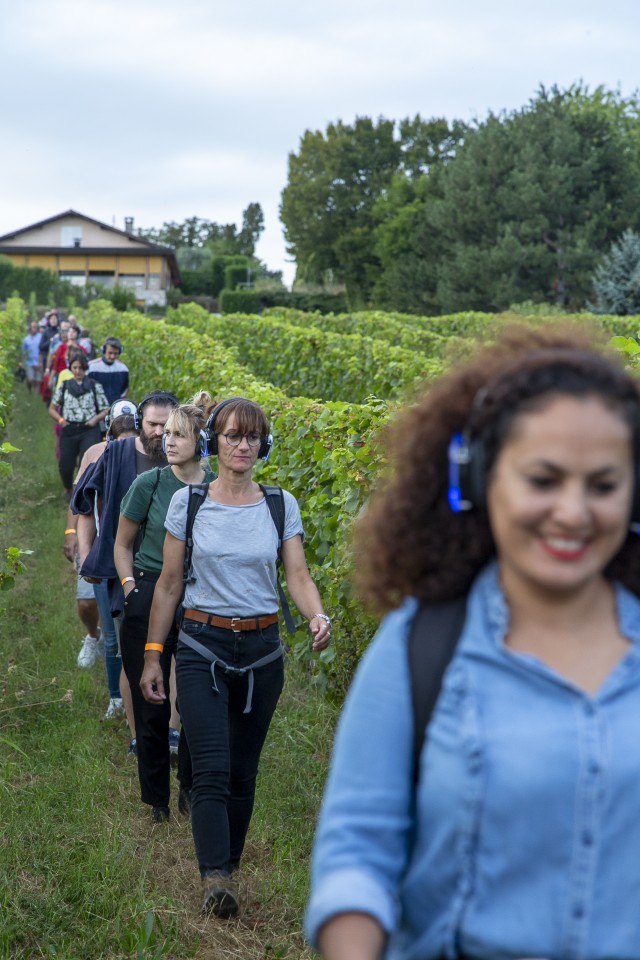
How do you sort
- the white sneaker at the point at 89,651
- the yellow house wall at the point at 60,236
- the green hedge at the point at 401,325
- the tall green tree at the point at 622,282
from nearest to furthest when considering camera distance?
the white sneaker at the point at 89,651 < the green hedge at the point at 401,325 < the tall green tree at the point at 622,282 < the yellow house wall at the point at 60,236

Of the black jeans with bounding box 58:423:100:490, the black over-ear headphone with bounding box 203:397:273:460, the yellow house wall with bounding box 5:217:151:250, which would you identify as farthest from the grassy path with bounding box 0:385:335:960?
the yellow house wall with bounding box 5:217:151:250

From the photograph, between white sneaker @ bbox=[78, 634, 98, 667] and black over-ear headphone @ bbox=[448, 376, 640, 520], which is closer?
black over-ear headphone @ bbox=[448, 376, 640, 520]

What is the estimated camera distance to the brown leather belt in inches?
191

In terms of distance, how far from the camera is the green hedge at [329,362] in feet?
41.3

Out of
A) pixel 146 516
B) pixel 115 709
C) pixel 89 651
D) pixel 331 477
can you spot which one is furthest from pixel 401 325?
pixel 146 516

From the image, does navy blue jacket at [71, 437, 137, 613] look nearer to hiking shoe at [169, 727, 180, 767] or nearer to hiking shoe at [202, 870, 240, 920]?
hiking shoe at [169, 727, 180, 767]

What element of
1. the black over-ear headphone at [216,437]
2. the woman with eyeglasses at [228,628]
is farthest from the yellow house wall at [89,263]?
the woman with eyeglasses at [228,628]

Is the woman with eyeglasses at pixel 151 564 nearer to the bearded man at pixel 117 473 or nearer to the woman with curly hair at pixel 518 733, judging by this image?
the bearded man at pixel 117 473

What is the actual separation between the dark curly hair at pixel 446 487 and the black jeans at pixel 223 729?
266 cm

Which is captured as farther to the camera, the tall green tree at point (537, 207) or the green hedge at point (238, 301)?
the green hedge at point (238, 301)

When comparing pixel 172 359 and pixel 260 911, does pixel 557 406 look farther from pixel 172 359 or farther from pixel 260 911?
pixel 172 359

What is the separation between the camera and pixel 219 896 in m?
4.65

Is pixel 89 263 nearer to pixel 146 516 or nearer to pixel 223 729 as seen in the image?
pixel 146 516

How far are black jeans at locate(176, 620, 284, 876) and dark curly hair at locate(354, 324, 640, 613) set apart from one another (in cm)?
266
